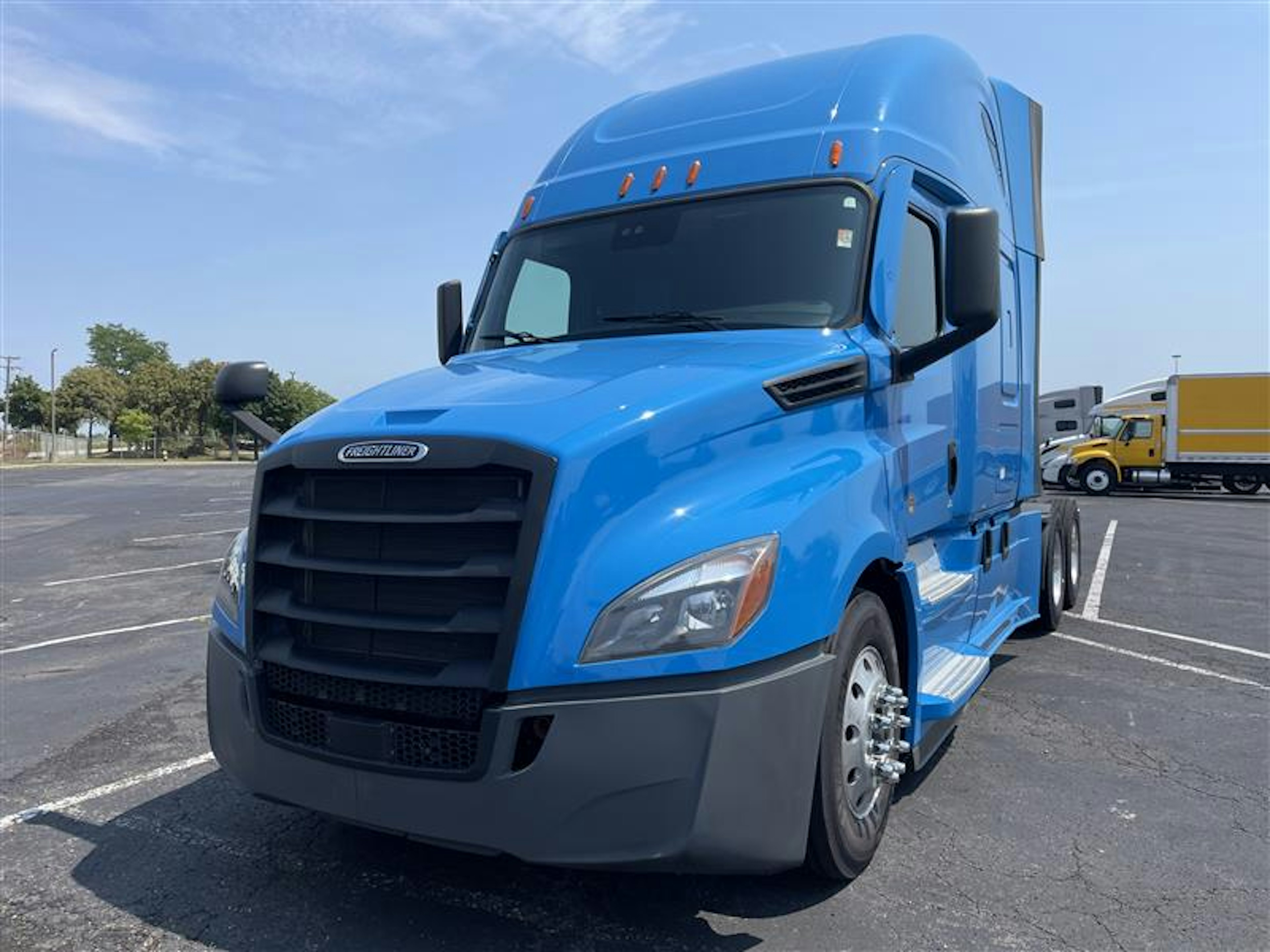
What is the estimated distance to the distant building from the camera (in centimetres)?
896

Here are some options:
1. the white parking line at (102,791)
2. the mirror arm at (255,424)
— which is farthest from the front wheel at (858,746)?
the white parking line at (102,791)

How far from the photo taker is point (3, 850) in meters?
3.62

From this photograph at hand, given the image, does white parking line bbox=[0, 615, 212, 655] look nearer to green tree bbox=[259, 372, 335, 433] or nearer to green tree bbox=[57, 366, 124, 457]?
green tree bbox=[259, 372, 335, 433]

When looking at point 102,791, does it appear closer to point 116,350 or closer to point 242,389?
point 242,389

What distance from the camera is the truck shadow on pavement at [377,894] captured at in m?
2.95

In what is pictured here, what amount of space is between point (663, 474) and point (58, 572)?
443 inches

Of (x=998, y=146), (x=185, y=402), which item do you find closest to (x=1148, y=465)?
(x=998, y=146)

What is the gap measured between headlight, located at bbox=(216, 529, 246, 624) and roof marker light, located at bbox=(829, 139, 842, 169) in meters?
2.79

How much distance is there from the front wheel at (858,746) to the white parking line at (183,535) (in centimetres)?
1299

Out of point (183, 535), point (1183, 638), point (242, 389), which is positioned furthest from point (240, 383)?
point (183, 535)

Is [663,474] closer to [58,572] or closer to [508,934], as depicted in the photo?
[508,934]

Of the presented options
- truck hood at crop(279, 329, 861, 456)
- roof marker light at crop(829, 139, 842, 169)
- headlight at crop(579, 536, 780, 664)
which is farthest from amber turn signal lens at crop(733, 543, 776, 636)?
roof marker light at crop(829, 139, 842, 169)

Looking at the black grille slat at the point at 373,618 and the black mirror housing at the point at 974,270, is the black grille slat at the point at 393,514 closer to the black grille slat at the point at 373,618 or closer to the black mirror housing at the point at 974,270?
the black grille slat at the point at 373,618

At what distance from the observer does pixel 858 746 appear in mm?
3291
